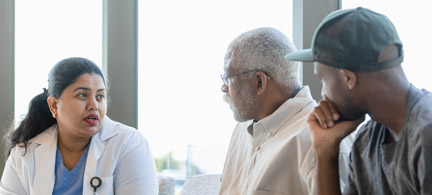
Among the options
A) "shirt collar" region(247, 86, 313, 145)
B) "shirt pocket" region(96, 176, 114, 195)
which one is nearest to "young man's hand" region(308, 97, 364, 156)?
"shirt collar" region(247, 86, 313, 145)

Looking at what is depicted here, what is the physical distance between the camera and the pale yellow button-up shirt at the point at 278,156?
5.15 ft

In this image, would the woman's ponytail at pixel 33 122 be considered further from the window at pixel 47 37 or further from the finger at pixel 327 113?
the finger at pixel 327 113

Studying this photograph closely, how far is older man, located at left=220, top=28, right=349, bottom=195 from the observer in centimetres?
162

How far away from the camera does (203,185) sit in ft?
6.97

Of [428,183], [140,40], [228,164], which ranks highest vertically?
[140,40]

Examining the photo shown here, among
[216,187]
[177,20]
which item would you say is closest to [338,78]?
[216,187]

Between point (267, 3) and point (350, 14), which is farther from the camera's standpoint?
point (267, 3)

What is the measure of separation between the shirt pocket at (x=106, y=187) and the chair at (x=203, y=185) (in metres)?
0.36

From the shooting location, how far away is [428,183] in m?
1.08

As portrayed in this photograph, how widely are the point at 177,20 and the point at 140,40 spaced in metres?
0.26

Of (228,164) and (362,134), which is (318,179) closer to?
(362,134)

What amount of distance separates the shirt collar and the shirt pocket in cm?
82

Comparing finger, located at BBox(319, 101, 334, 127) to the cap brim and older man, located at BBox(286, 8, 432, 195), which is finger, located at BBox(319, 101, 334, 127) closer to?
older man, located at BBox(286, 8, 432, 195)

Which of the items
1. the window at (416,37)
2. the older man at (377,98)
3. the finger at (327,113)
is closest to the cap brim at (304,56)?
the older man at (377,98)
